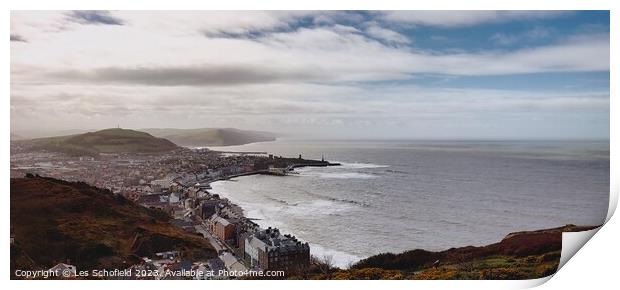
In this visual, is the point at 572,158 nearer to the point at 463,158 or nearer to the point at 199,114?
the point at 463,158

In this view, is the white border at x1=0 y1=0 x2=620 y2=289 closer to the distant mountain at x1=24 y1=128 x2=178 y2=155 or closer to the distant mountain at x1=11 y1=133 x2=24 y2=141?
the distant mountain at x1=11 y1=133 x2=24 y2=141

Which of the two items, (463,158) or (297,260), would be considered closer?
(297,260)

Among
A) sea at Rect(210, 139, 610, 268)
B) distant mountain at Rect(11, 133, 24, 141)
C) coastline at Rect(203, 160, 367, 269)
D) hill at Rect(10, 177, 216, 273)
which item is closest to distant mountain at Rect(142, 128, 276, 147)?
sea at Rect(210, 139, 610, 268)

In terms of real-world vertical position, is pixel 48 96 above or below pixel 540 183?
above

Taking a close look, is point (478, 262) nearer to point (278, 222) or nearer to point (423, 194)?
point (423, 194)

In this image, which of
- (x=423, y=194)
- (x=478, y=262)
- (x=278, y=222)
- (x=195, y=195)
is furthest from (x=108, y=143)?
(x=478, y=262)
